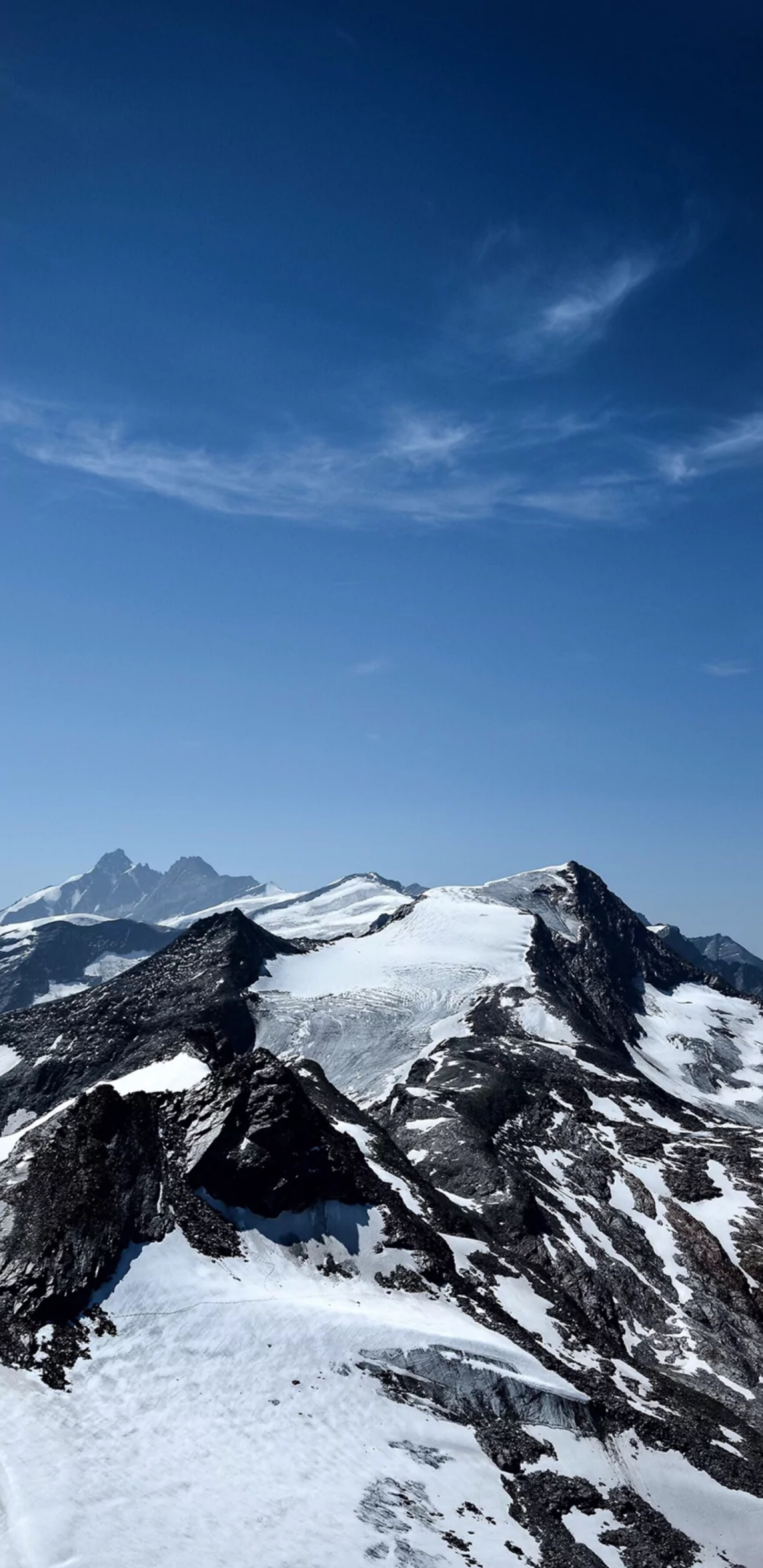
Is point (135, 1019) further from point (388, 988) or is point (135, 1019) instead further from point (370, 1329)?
point (370, 1329)

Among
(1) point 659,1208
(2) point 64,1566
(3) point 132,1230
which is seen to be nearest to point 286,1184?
(3) point 132,1230

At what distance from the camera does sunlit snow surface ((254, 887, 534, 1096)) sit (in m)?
122

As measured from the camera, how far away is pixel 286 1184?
49062 millimetres

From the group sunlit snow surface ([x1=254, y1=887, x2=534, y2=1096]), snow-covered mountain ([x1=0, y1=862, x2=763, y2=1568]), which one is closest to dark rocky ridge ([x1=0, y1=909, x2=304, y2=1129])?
sunlit snow surface ([x1=254, y1=887, x2=534, y2=1096])

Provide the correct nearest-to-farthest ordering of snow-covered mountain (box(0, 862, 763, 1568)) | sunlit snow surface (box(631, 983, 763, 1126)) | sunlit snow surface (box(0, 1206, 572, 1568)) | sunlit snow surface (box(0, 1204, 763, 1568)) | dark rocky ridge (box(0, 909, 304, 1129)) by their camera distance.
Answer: sunlit snow surface (box(0, 1206, 572, 1568)) → sunlit snow surface (box(0, 1204, 763, 1568)) → snow-covered mountain (box(0, 862, 763, 1568)) → dark rocky ridge (box(0, 909, 304, 1129)) → sunlit snow surface (box(631, 983, 763, 1126))

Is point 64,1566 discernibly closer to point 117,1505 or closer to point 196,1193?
point 117,1505

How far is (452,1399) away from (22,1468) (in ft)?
60.4

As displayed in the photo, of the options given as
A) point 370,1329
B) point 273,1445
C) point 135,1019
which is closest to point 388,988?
point 135,1019

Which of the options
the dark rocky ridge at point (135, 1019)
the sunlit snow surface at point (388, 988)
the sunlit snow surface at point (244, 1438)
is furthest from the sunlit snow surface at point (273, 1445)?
the sunlit snow surface at point (388, 988)

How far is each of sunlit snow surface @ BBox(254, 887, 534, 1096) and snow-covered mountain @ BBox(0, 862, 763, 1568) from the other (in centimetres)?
3313

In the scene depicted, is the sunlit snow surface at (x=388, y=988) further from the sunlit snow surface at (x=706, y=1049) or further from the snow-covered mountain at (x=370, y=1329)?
the snow-covered mountain at (x=370, y=1329)

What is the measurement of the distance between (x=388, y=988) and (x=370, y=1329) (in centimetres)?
10009

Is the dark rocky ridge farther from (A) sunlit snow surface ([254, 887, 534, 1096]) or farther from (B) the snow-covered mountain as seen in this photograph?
(B) the snow-covered mountain

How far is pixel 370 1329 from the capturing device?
4103cm
